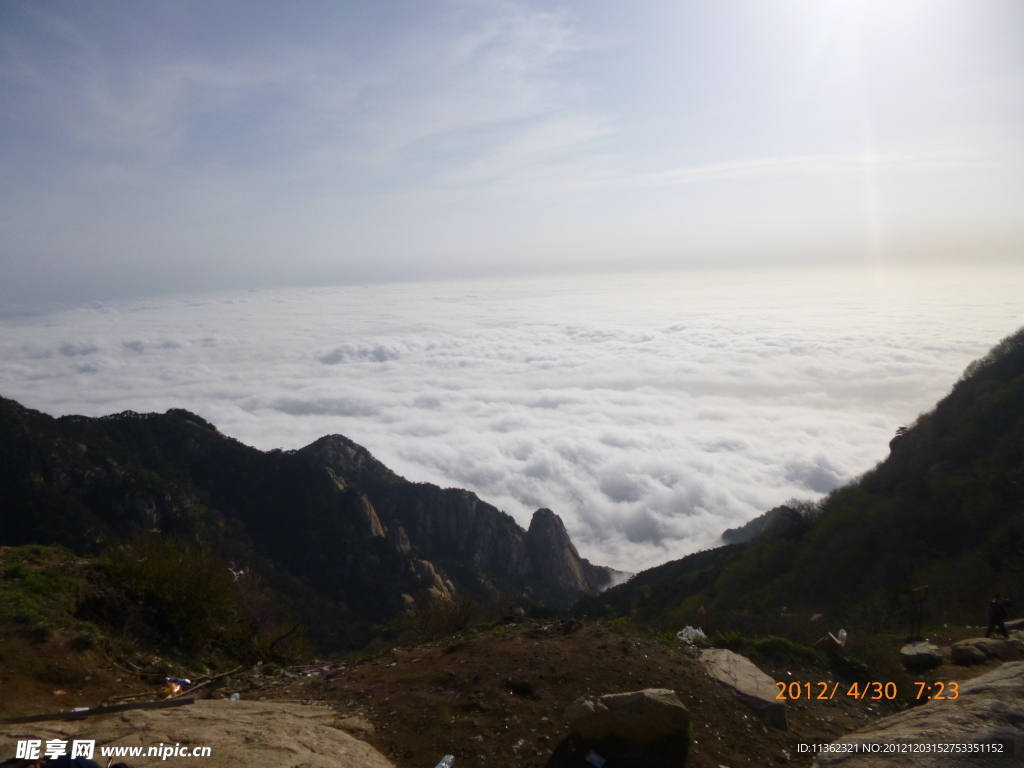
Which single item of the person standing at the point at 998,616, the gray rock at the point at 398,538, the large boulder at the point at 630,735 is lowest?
the gray rock at the point at 398,538

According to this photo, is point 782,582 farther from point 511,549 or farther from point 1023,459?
point 511,549

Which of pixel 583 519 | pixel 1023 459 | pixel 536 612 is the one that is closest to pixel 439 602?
pixel 536 612

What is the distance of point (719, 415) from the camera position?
14738 centimetres

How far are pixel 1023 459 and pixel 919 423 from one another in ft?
42.4

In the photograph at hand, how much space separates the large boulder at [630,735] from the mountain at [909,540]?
10.1 metres

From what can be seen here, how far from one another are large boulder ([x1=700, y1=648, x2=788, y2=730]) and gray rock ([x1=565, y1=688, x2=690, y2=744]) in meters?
2.55

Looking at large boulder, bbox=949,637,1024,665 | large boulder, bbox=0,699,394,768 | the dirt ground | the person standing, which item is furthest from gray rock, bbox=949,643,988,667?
Answer: large boulder, bbox=0,699,394,768

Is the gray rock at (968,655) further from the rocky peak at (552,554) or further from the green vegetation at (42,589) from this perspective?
the rocky peak at (552,554)

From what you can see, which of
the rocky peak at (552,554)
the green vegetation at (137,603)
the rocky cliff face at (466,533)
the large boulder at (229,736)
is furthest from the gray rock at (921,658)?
the rocky peak at (552,554)

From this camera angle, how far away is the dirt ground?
292 inches

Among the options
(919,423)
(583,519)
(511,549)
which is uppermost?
(919,423)

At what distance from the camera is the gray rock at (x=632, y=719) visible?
22.1 ft

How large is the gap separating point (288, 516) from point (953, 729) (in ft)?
177

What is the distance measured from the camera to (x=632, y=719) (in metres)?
6.79
